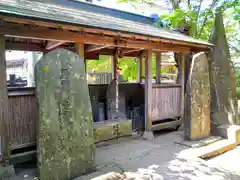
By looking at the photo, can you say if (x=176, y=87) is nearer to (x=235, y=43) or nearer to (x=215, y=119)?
(x=215, y=119)

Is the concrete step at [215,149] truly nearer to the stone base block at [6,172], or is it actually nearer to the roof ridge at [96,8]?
the stone base block at [6,172]

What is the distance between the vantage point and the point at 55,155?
309 centimetres

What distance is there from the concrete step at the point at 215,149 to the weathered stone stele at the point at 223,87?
3.67 ft

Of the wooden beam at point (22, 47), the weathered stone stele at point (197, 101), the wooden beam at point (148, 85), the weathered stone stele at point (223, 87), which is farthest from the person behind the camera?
the weathered stone stele at point (223, 87)

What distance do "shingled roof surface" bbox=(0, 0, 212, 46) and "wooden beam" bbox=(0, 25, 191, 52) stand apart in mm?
306

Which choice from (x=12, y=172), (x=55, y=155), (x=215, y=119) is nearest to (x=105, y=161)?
(x=55, y=155)

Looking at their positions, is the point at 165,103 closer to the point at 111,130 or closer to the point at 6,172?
Answer: the point at 111,130

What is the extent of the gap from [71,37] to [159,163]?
125 inches

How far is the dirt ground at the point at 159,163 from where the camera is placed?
3.46m

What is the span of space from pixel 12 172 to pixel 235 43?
1189 cm

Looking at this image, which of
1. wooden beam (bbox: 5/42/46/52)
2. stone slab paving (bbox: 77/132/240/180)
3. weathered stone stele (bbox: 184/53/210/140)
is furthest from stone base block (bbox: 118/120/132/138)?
wooden beam (bbox: 5/42/46/52)

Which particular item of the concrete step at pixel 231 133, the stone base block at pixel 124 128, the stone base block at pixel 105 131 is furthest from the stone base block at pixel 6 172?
the concrete step at pixel 231 133

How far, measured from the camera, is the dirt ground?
3.46 meters

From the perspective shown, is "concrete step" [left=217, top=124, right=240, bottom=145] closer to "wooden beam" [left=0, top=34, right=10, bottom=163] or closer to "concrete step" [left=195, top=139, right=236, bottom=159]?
"concrete step" [left=195, top=139, right=236, bottom=159]
